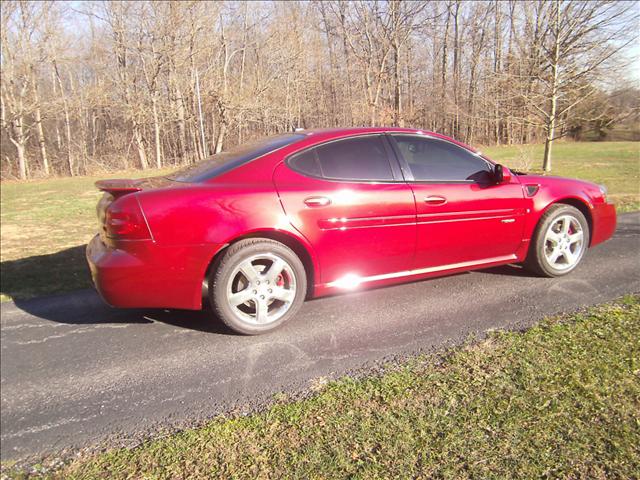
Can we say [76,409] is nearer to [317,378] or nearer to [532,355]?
[317,378]

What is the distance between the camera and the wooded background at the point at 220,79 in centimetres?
2388

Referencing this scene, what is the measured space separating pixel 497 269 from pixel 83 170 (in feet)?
88.9

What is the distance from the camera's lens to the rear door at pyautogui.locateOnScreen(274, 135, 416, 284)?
3338 mm

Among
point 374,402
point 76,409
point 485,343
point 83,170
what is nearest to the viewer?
point 374,402

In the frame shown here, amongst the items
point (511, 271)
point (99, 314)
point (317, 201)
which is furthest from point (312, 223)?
point (511, 271)

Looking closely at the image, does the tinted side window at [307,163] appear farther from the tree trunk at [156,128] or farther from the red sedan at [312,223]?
the tree trunk at [156,128]

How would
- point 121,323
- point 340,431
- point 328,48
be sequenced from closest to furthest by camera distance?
1. point 340,431
2. point 121,323
3. point 328,48

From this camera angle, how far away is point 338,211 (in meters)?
3.37

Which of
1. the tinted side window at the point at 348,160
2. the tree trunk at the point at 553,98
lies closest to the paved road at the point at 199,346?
the tinted side window at the point at 348,160

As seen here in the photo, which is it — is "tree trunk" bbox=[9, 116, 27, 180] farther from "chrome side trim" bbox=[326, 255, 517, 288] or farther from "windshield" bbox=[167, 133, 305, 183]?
"chrome side trim" bbox=[326, 255, 517, 288]

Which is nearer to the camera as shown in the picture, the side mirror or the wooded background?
the side mirror

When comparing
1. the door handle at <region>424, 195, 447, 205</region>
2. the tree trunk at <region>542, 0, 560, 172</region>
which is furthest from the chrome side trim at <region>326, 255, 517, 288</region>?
the tree trunk at <region>542, 0, 560, 172</region>

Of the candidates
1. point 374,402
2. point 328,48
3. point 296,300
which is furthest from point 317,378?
point 328,48

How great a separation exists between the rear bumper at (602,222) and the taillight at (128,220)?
4225 millimetres
